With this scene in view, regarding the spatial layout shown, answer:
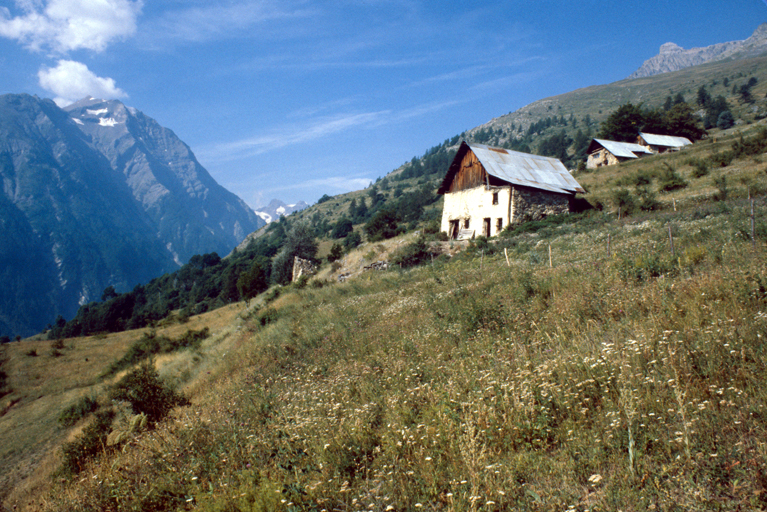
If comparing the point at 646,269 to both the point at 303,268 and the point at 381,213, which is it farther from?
the point at 381,213

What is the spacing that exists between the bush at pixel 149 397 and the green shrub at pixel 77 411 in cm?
832

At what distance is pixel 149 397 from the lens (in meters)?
8.66

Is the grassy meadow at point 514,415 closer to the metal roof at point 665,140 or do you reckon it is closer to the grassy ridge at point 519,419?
the grassy ridge at point 519,419

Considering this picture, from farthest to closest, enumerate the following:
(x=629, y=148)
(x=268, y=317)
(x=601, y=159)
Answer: (x=629, y=148) → (x=601, y=159) → (x=268, y=317)

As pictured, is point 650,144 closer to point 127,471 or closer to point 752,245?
point 752,245

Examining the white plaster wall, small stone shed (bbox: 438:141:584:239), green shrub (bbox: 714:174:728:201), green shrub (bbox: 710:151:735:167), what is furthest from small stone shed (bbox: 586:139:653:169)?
the white plaster wall

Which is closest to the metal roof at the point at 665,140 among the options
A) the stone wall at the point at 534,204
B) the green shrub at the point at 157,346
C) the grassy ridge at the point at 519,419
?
the stone wall at the point at 534,204

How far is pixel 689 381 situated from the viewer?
3271mm

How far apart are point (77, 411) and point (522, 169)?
33599mm

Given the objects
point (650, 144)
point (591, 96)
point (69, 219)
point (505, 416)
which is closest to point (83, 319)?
point (505, 416)

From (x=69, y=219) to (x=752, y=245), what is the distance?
822 feet

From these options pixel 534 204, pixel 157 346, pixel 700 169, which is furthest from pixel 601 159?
pixel 157 346

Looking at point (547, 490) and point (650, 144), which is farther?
point (650, 144)

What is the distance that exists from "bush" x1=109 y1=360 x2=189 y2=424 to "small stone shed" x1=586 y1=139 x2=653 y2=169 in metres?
57.1
